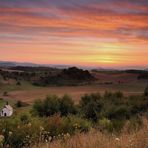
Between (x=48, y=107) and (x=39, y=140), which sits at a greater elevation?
(x=39, y=140)

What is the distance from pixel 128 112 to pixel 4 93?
1587 inches

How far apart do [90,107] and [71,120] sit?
88.9 feet

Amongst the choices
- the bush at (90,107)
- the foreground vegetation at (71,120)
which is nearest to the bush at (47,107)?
the foreground vegetation at (71,120)

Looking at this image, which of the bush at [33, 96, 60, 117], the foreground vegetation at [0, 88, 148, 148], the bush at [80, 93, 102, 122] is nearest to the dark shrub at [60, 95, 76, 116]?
the foreground vegetation at [0, 88, 148, 148]

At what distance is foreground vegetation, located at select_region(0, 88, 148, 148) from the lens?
31.9 ft

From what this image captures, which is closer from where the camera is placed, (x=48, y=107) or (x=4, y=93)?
(x=48, y=107)

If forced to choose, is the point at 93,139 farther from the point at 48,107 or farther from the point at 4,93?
the point at 4,93

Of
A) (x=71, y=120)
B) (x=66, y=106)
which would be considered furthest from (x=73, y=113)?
(x=71, y=120)

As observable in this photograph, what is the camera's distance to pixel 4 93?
235 ft

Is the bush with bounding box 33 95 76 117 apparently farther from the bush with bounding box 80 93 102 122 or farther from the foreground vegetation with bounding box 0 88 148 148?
the bush with bounding box 80 93 102 122

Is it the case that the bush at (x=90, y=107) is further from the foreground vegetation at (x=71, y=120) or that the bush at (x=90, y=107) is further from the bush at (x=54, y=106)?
the bush at (x=54, y=106)

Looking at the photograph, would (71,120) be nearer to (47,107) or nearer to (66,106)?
(47,107)

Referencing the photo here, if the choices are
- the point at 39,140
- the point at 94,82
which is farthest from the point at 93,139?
the point at 94,82

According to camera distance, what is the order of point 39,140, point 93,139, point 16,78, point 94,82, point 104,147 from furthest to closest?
point 16,78, point 94,82, point 39,140, point 93,139, point 104,147
